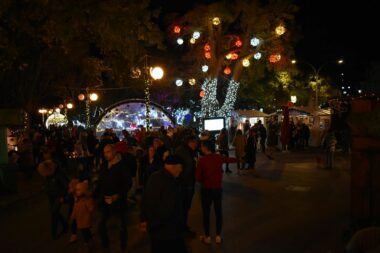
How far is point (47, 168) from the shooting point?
28.7 feet

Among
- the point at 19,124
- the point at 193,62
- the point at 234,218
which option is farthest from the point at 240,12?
the point at 234,218

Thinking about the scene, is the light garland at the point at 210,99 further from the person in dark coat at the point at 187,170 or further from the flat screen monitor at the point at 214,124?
the person in dark coat at the point at 187,170

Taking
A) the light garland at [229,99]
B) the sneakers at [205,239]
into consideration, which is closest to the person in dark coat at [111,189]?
the sneakers at [205,239]

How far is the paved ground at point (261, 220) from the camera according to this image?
316 inches

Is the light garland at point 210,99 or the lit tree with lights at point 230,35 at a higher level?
the lit tree with lights at point 230,35

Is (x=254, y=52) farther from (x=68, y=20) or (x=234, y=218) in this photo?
(x=234, y=218)

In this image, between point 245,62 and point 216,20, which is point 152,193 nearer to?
point 216,20

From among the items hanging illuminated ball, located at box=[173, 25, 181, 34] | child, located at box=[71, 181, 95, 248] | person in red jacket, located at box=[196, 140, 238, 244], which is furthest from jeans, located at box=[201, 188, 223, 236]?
hanging illuminated ball, located at box=[173, 25, 181, 34]

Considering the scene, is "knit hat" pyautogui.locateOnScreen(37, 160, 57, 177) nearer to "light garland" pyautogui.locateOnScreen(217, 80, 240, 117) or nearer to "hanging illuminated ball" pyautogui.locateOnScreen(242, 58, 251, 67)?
"hanging illuminated ball" pyautogui.locateOnScreen(242, 58, 251, 67)

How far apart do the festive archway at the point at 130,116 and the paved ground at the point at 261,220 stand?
39.5 feet

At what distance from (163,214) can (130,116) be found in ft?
75.1

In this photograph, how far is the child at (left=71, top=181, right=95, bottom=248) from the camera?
7.74 meters

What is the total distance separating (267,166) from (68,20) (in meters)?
9.45

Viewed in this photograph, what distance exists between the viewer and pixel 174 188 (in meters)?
5.33
